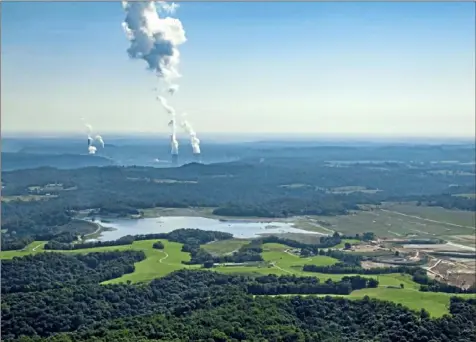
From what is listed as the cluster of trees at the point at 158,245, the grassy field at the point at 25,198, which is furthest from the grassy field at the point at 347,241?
the grassy field at the point at 25,198

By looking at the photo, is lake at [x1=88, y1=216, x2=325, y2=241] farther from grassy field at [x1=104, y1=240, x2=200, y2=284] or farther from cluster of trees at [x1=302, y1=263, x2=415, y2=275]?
cluster of trees at [x1=302, y1=263, x2=415, y2=275]

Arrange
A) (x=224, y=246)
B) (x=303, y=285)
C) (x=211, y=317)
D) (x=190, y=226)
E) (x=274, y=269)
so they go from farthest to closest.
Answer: (x=190, y=226) → (x=224, y=246) → (x=274, y=269) → (x=303, y=285) → (x=211, y=317)

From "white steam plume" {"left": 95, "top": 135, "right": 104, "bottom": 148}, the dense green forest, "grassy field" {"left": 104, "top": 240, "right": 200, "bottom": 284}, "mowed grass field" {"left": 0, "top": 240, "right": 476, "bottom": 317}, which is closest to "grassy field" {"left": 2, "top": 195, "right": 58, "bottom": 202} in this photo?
the dense green forest

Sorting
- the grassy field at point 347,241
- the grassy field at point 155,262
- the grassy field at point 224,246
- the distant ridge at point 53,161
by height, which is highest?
the distant ridge at point 53,161

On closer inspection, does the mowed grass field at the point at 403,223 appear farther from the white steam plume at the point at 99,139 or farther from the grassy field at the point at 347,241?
the white steam plume at the point at 99,139

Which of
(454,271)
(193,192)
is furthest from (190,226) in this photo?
(454,271)

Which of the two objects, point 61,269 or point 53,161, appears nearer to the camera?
point 61,269

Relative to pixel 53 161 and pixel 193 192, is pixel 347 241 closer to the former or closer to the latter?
pixel 193 192
